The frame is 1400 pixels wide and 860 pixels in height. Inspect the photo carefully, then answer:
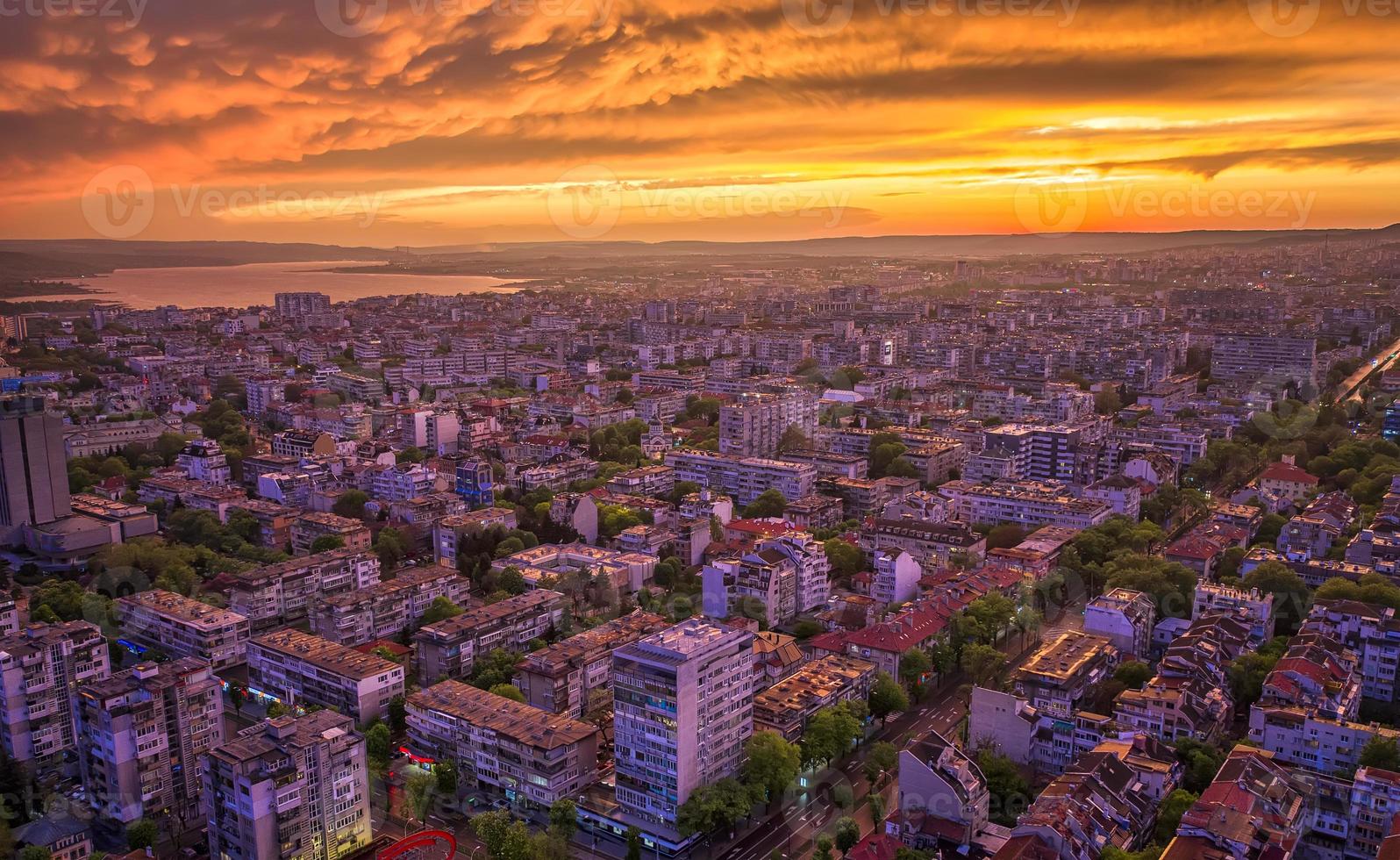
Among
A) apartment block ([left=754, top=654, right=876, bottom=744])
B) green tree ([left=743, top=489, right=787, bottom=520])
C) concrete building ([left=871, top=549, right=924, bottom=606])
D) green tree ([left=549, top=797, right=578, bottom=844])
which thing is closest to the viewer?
green tree ([left=549, top=797, right=578, bottom=844])

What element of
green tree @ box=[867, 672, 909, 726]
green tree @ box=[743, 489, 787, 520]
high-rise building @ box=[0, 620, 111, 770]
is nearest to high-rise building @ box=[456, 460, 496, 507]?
green tree @ box=[743, 489, 787, 520]

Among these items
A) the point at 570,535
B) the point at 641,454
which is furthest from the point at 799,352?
the point at 570,535

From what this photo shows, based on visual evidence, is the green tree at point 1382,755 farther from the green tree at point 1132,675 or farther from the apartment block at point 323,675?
the apartment block at point 323,675

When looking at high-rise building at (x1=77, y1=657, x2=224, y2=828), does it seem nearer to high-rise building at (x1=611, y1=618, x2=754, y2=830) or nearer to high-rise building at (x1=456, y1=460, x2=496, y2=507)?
high-rise building at (x1=611, y1=618, x2=754, y2=830)

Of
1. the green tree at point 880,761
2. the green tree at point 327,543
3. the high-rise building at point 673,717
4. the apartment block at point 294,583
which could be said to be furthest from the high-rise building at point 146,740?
the green tree at point 880,761

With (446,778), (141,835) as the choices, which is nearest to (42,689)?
(141,835)

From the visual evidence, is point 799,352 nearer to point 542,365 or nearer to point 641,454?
point 542,365
